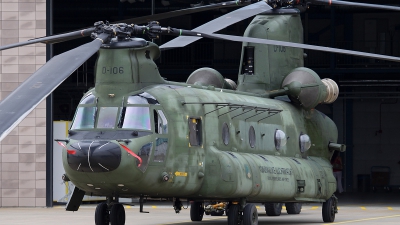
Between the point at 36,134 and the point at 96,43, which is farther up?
the point at 96,43

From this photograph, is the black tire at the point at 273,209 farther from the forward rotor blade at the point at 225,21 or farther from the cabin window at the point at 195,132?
the cabin window at the point at 195,132

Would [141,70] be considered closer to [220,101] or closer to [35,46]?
[220,101]

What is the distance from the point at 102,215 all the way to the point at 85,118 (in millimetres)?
2494

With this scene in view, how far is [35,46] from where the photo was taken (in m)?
27.7

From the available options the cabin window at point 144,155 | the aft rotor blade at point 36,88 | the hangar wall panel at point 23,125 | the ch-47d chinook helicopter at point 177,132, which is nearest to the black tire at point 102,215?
the ch-47d chinook helicopter at point 177,132

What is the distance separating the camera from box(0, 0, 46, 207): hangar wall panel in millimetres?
27422

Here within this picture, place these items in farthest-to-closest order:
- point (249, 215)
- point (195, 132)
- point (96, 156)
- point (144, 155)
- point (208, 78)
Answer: point (208, 78)
point (249, 215)
point (195, 132)
point (144, 155)
point (96, 156)

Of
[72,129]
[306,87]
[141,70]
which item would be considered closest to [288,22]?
[306,87]

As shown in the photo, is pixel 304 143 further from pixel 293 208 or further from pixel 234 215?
pixel 293 208

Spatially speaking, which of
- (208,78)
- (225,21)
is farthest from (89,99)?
(208,78)

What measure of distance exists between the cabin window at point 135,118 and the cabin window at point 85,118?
0.61 meters

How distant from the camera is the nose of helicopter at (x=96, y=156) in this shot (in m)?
15.3

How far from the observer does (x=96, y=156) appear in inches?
602

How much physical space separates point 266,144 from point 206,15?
69.2 ft
